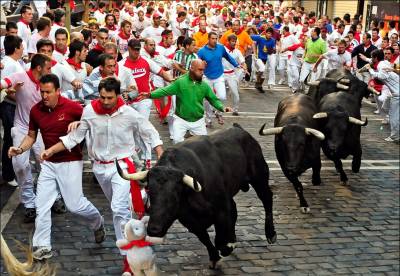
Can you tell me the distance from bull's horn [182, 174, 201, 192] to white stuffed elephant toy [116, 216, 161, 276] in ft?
1.73

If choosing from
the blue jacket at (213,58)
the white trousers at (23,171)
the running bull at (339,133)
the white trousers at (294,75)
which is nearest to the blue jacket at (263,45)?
the white trousers at (294,75)

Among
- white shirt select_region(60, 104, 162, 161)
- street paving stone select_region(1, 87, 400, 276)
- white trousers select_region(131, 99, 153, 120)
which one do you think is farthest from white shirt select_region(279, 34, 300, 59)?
white shirt select_region(60, 104, 162, 161)

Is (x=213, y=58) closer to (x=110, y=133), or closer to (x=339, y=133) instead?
(x=339, y=133)

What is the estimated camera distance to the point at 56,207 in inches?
362

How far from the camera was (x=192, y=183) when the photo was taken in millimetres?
6309

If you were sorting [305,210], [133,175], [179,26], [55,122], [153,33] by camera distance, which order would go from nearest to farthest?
[133,175]
[55,122]
[305,210]
[153,33]
[179,26]

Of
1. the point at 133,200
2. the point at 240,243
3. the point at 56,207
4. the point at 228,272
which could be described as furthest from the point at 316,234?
the point at 56,207

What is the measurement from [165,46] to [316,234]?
27.6 ft

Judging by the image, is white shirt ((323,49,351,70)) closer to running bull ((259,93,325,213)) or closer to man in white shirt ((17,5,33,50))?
running bull ((259,93,325,213))

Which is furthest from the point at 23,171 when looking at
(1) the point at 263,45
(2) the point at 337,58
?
(1) the point at 263,45

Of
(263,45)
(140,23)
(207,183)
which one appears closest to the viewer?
(207,183)

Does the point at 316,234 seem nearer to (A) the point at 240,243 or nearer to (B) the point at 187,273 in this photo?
(A) the point at 240,243

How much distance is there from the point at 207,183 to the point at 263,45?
613 inches

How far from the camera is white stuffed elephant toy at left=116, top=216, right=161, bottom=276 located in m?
6.24
